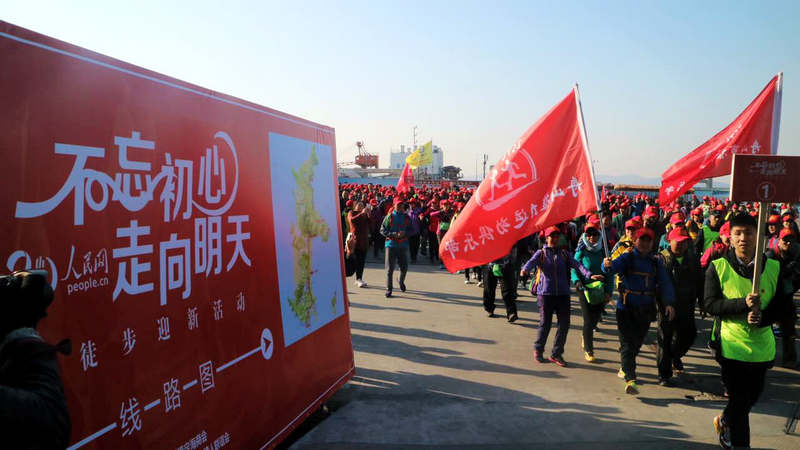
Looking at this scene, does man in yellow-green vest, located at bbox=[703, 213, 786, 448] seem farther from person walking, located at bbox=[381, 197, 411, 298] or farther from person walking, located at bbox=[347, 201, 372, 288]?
person walking, located at bbox=[347, 201, 372, 288]

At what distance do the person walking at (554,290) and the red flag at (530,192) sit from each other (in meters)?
1.09

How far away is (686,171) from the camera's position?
314 inches

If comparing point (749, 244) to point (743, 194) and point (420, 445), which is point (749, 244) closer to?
point (743, 194)

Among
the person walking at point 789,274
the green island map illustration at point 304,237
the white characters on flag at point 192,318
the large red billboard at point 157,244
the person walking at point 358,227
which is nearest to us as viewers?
the large red billboard at point 157,244

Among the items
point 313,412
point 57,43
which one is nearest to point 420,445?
point 313,412

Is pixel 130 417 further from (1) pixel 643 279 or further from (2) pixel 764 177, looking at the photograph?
(1) pixel 643 279

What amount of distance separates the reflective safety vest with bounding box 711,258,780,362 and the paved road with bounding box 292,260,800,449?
3.61 feet

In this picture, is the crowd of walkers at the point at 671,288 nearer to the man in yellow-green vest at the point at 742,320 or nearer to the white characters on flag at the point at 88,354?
the man in yellow-green vest at the point at 742,320

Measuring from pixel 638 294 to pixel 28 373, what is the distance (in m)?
5.57

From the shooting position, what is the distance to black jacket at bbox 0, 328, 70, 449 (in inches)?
56.9

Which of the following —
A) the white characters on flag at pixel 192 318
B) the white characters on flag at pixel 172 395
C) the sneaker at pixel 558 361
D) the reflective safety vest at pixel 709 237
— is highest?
the white characters on flag at pixel 192 318

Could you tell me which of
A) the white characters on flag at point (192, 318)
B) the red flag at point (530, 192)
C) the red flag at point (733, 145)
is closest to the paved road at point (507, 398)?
the red flag at point (530, 192)

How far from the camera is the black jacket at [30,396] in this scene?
4.74 feet

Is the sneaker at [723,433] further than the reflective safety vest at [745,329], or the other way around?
the sneaker at [723,433]
